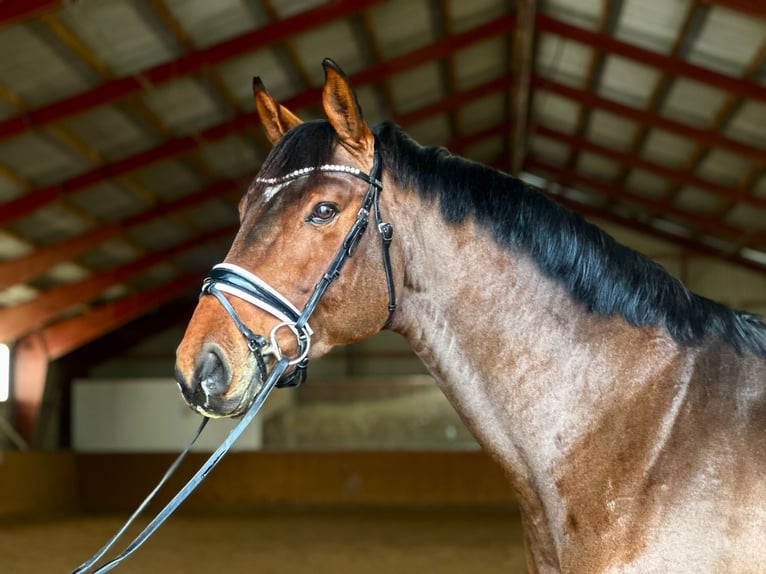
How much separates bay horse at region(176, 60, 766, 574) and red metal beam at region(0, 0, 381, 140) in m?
7.31

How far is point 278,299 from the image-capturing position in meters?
1.78

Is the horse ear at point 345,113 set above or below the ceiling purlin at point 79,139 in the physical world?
below

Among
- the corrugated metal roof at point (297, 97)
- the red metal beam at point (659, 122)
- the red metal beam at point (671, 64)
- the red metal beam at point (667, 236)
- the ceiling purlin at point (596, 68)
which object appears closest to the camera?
the corrugated metal roof at point (297, 97)

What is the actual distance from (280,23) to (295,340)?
7.76 m

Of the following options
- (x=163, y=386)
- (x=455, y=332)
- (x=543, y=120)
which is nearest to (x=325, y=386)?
(x=163, y=386)

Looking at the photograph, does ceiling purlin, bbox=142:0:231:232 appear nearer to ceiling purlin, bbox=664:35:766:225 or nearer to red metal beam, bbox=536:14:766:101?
red metal beam, bbox=536:14:766:101

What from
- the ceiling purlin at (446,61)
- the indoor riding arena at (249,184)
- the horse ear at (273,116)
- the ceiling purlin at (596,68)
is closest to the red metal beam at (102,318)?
the indoor riding arena at (249,184)

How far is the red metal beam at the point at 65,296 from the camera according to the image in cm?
1373

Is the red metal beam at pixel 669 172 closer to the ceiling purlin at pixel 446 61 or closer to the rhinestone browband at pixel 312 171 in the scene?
the ceiling purlin at pixel 446 61

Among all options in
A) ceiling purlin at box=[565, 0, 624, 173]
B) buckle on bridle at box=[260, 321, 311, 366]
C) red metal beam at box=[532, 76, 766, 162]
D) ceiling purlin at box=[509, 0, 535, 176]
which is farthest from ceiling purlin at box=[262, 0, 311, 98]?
buckle on bridle at box=[260, 321, 311, 366]

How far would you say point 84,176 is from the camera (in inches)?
432

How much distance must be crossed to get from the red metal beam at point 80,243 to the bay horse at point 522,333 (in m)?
11.3

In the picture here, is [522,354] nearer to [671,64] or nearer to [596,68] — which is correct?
[671,64]

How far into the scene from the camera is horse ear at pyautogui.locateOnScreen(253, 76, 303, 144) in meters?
2.11
